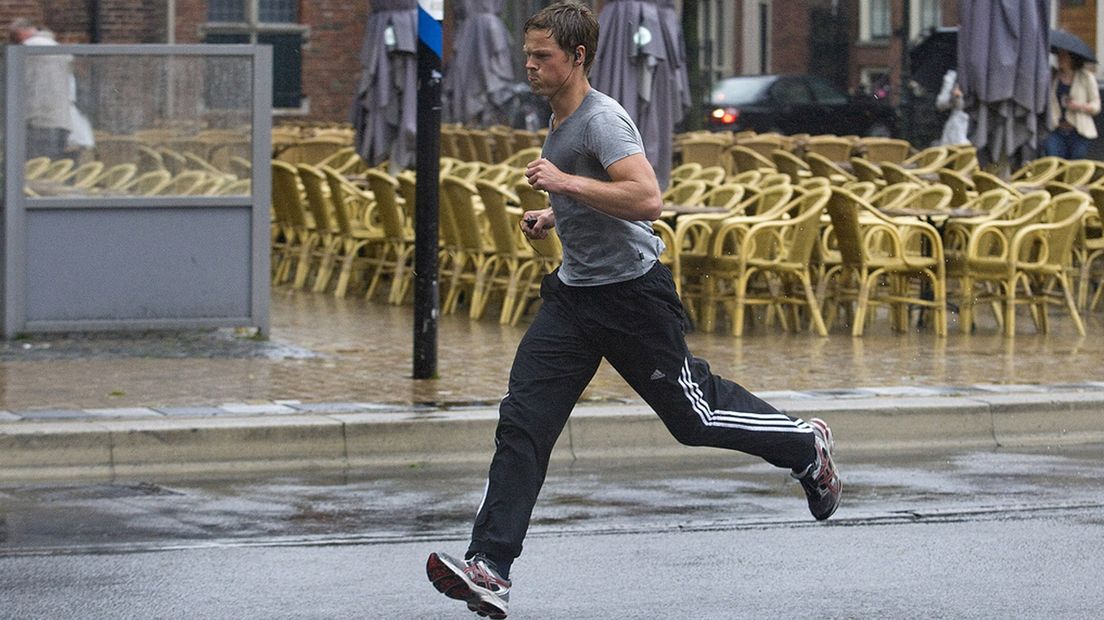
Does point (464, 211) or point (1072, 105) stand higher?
point (1072, 105)

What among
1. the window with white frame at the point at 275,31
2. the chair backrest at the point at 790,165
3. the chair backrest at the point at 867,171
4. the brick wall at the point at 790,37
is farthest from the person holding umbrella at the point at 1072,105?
the brick wall at the point at 790,37

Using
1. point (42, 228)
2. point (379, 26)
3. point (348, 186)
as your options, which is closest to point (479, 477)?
point (42, 228)

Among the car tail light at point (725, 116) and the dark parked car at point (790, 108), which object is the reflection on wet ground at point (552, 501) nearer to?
the car tail light at point (725, 116)

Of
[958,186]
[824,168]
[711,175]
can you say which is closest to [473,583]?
[958,186]

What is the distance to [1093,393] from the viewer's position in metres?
10.7

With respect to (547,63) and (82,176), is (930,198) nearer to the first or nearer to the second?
(82,176)

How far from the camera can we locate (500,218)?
1440cm

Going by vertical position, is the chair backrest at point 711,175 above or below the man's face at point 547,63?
below

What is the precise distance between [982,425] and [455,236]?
5.65 m

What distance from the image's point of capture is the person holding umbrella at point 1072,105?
19.9m

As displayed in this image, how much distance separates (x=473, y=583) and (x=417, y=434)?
3522 millimetres

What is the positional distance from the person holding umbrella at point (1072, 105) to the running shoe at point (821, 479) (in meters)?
13.1

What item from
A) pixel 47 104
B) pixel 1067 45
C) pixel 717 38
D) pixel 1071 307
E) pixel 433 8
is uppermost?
pixel 717 38

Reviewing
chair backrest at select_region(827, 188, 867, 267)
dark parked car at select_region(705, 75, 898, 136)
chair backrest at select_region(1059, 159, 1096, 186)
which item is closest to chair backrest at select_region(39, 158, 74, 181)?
chair backrest at select_region(827, 188, 867, 267)
